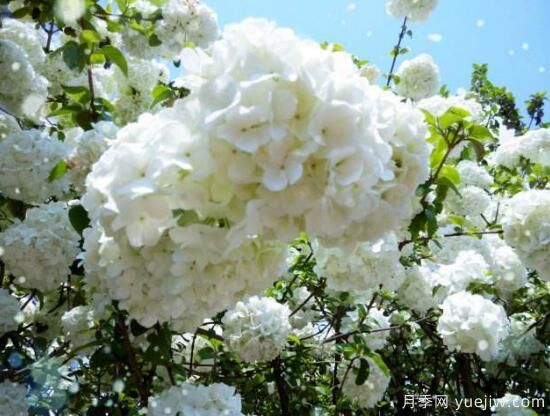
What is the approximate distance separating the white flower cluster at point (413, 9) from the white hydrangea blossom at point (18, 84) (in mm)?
2791

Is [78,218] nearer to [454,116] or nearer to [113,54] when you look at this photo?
[113,54]

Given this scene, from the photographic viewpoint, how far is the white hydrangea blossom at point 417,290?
3111 millimetres

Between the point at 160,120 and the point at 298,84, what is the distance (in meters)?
0.25

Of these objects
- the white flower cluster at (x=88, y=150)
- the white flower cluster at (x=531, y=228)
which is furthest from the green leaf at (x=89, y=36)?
the white flower cluster at (x=531, y=228)

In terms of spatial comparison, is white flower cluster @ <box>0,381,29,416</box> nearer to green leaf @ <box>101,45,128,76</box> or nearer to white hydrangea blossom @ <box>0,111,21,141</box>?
white hydrangea blossom @ <box>0,111,21,141</box>

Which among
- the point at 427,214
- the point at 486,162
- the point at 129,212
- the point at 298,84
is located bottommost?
the point at 129,212

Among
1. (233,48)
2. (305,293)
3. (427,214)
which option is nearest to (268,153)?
(233,48)

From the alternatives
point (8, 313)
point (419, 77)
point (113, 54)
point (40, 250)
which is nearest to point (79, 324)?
point (8, 313)

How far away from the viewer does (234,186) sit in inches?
33.6

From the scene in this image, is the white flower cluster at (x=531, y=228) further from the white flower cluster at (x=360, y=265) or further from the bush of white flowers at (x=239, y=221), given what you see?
the white flower cluster at (x=360, y=265)

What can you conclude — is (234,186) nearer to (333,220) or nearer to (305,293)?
(333,220)

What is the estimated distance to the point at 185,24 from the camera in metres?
2.84

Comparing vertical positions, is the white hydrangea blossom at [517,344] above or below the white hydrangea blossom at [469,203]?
below

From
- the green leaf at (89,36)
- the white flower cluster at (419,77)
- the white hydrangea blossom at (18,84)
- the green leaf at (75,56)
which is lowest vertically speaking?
the green leaf at (75,56)
